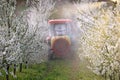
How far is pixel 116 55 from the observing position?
15492mm

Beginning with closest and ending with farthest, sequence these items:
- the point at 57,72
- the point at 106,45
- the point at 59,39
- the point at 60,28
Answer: the point at 106,45 → the point at 57,72 → the point at 59,39 → the point at 60,28

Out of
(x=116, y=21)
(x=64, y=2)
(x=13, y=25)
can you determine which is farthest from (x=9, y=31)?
(x=64, y=2)

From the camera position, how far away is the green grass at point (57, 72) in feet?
71.9

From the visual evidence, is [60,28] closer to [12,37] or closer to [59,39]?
[59,39]

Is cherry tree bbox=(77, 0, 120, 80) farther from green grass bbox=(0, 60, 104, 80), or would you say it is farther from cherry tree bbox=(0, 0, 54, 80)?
cherry tree bbox=(0, 0, 54, 80)

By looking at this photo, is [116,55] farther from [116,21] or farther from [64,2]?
[64,2]

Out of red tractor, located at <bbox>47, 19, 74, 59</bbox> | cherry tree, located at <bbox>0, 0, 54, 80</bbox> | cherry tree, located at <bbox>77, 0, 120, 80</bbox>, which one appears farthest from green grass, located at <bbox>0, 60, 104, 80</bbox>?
cherry tree, located at <bbox>77, 0, 120, 80</bbox>

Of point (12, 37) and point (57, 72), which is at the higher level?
point (12, 37)

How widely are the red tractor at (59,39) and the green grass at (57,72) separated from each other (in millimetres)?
1601

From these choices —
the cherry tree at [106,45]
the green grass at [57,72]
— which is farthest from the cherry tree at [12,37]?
the cherry tree at [106,45]

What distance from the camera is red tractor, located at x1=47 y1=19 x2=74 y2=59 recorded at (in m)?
30.0

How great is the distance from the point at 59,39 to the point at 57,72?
242 inches

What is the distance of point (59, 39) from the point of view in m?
29.9

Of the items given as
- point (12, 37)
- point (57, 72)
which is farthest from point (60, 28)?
point (12, 37)
